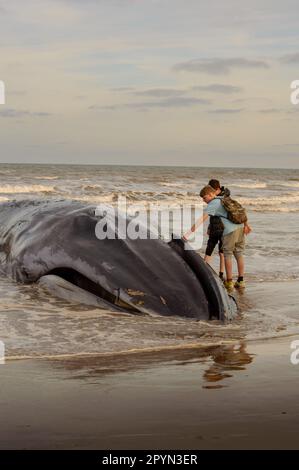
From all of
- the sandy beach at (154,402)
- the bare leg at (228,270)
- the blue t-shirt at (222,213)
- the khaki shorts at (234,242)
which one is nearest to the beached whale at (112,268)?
the sandy beach at (154,402)

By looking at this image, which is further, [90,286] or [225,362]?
[90,286]

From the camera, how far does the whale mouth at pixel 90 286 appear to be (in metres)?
6.05

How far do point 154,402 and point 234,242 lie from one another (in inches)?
215

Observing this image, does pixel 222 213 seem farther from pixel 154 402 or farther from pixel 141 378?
pixel 154 402

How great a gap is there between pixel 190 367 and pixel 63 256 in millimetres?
2085

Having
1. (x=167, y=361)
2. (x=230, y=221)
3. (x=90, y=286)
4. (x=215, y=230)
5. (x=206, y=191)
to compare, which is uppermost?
(x=206, y=191)

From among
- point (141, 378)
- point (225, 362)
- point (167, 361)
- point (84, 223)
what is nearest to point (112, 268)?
point (84, 223)

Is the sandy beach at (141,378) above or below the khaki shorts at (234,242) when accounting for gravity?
below

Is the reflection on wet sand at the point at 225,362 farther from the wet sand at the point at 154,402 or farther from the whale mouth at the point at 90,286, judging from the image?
the whale mouth at the point at 90,286

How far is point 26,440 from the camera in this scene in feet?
10.9

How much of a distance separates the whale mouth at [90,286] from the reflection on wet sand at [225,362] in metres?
1.01

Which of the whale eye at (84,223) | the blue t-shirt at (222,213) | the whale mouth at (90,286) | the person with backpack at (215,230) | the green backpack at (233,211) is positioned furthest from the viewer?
the person with backpack at (215,230)

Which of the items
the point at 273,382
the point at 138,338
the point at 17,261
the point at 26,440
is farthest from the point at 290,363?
the point at 17,261

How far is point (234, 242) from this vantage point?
9.23m
